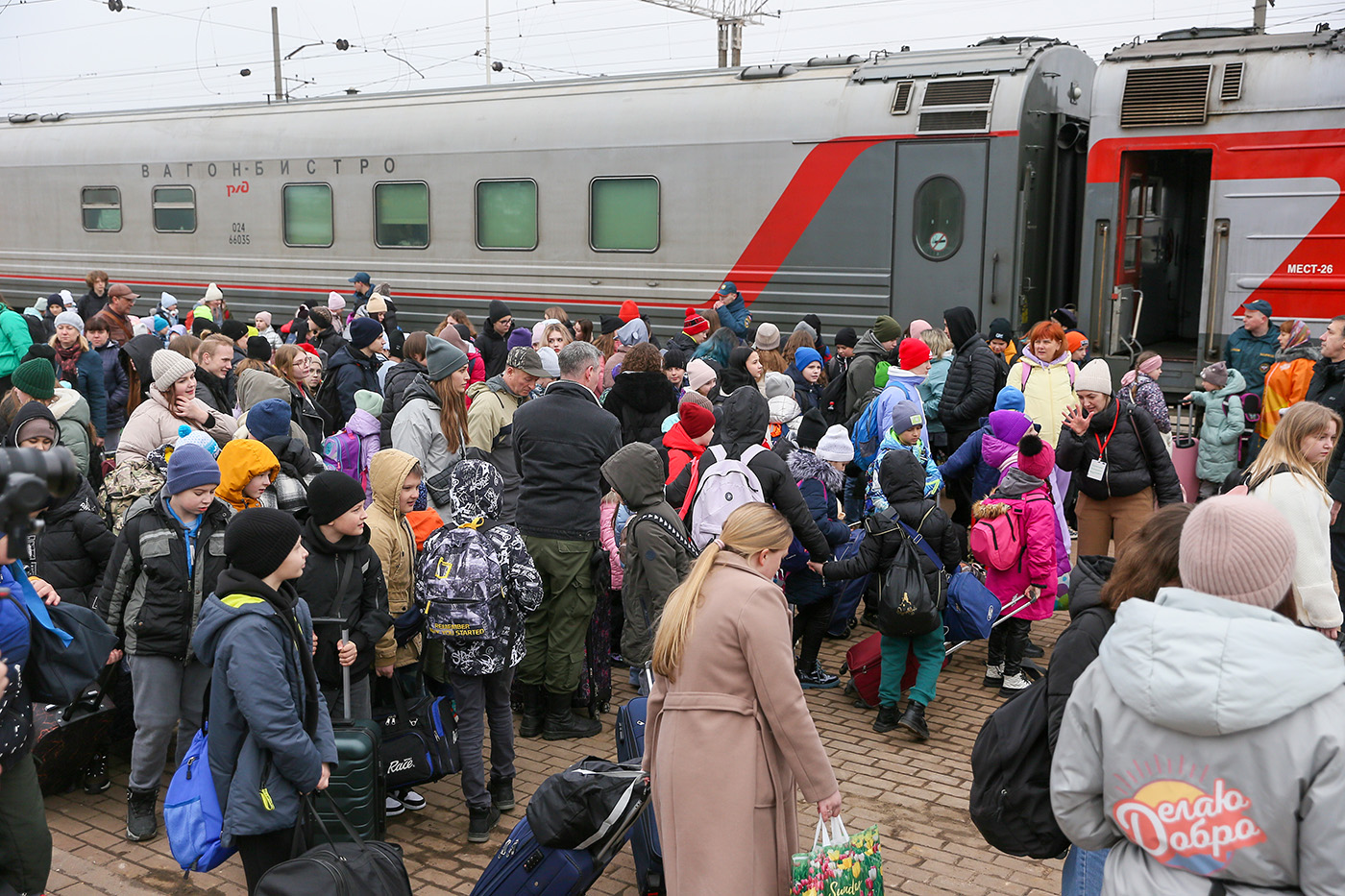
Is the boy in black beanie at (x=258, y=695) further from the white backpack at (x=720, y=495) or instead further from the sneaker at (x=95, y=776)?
the white backpack at (x=720, y=495)

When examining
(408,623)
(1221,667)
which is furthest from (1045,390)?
(1221,667)

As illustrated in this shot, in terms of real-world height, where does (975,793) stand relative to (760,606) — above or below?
below

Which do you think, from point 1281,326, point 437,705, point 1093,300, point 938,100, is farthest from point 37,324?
point 1281,326

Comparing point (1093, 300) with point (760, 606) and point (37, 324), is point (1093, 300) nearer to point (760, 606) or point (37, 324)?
point (760, 606)

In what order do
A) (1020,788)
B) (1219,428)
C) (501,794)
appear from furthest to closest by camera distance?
(1219,428) → (501,794) → (1020,788)

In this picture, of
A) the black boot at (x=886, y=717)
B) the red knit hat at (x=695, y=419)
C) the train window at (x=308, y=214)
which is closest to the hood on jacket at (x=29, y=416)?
the red knit hat at (x=695, y=419)

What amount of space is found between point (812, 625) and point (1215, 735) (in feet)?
14.6

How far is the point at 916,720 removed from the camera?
19.6 feet

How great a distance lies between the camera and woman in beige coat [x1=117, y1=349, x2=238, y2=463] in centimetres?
596

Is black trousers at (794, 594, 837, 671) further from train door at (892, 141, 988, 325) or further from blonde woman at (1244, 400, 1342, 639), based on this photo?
train door at (892, 141, 988, 325)

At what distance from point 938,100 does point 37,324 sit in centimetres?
922

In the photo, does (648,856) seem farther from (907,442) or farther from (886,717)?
(907,442)

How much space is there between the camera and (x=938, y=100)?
38.7 feet

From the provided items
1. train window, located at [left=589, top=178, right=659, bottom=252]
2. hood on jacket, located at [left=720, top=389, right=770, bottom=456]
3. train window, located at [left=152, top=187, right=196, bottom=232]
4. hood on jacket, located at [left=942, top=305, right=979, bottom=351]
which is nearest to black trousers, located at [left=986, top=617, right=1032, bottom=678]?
hood on jacket, located at [left=720, top=389, right=770, bottom=456]
